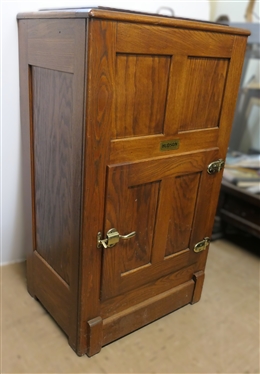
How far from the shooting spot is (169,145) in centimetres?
132

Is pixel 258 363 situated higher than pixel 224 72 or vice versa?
pixel 224 72

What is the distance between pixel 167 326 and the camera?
63.5 inches

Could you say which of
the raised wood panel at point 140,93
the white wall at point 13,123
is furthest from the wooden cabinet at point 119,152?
the white wall at point 13,123

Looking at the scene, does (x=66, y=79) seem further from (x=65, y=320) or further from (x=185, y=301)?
(x=185, y=301)

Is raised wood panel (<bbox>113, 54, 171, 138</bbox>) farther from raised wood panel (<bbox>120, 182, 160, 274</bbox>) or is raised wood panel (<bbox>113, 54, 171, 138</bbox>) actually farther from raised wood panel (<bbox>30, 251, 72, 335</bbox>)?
raised wood panel (<bbox>30, 251, 72, 335</bbox>)

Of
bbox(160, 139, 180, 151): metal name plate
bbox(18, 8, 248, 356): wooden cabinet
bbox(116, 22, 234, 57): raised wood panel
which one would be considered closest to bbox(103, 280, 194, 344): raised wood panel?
bbox(18, 8, 248, 356): wooden cabinet

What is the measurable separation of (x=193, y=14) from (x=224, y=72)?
2.85 ft

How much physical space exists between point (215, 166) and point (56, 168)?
2.15 ft

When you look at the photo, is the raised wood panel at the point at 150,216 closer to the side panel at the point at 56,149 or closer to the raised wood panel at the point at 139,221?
the raised wood panel at the point at 139,221

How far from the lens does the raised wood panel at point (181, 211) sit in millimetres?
1447

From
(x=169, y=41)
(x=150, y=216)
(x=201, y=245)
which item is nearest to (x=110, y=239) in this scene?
(x=150, y=216)

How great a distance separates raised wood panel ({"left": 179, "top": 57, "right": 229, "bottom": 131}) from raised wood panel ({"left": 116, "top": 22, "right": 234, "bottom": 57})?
4 centimetres

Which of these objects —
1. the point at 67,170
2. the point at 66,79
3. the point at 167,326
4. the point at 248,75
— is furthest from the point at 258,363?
the point at 248,75

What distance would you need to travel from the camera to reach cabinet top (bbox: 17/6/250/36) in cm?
97
